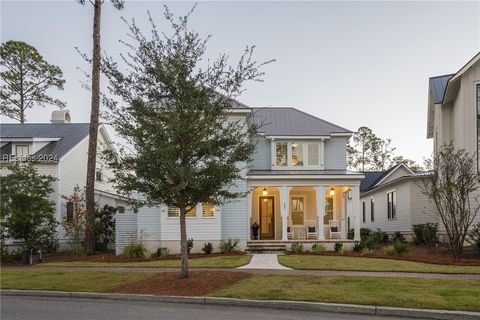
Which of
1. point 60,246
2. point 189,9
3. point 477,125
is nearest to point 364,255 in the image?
point 477,125

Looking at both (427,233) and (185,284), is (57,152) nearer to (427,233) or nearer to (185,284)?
(185,284)

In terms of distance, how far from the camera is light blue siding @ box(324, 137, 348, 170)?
24.2 metres

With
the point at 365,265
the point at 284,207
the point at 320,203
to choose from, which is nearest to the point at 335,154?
the point at 320,203

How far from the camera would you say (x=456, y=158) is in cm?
1731

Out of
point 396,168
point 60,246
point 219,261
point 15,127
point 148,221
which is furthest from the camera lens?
point 396,168

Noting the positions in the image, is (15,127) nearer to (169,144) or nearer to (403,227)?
(169,144)

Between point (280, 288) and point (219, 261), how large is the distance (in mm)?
6400

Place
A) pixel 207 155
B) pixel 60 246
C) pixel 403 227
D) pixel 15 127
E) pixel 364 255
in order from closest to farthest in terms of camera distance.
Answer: pixel 207 155
pixel 364 255
pixel 60 246
pixel 403 227
pixel 15 127

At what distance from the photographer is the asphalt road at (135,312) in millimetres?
8445

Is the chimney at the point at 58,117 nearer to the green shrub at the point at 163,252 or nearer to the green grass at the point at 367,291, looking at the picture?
the green shrub at the point at 163,252

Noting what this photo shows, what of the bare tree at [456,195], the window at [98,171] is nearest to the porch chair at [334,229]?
the bare tree at [456,195]

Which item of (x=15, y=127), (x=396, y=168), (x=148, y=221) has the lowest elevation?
(x=148, y=221)

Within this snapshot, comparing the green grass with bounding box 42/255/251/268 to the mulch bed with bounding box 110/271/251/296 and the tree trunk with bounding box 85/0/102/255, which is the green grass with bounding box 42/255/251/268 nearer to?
the mulch bed with bounding box 110/271/251/296

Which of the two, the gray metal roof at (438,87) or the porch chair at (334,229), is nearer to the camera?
the porch chair at (334,229)
